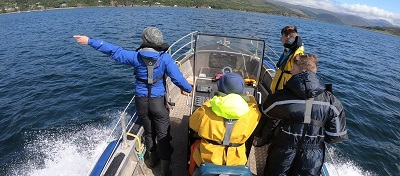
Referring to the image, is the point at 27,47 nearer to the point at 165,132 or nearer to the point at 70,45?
the point at 70,45

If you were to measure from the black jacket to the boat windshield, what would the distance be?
2.67 m

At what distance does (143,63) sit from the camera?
3219 millimetres

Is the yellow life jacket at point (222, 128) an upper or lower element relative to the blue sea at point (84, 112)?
upper

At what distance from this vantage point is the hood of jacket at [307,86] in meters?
2.50

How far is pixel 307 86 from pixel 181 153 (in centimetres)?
287

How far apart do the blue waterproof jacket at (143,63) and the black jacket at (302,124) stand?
1422 millimetres

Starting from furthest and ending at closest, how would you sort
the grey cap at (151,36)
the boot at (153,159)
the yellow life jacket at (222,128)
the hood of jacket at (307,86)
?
the boot at (153,159)
the grey cap at (151,36)
the hood of jacket at (307,86)
the yellow life jacket at (222,128)

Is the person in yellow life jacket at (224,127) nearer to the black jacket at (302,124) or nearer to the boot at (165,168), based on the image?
the black jacket at (302,124)

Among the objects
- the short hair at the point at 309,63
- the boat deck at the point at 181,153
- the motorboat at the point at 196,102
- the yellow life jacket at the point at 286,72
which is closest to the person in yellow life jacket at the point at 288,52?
the yellow life jacket at the point at 286,72

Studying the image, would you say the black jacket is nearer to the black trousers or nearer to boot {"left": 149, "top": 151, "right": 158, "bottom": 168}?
the black trousers

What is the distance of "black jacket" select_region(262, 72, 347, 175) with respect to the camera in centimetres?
259

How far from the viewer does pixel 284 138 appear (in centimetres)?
291

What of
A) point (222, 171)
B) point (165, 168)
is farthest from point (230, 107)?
point (165, 168)

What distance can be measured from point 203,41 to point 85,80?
9.33 meters
